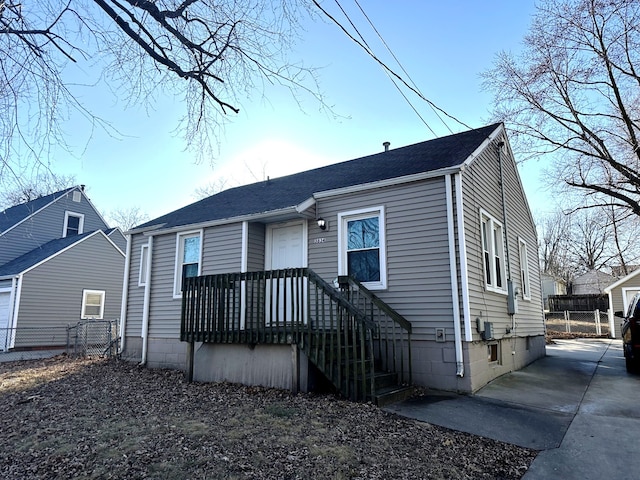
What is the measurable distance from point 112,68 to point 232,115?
4.58 feet

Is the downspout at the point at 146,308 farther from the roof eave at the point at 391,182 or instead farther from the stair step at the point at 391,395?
the stair step at the point at 391,395

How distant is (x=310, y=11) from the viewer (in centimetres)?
470

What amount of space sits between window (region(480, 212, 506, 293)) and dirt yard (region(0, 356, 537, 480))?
405 cm

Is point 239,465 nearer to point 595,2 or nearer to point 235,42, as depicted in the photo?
→ point 235,42

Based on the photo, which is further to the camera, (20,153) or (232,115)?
(232,115)

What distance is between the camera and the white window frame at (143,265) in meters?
11.5

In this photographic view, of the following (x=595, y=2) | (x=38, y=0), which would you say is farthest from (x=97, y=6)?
(x=595, y=2)

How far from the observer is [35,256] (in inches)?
737

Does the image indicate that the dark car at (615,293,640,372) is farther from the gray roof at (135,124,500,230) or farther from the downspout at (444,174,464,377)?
the gray roof at (135,124,500,230)

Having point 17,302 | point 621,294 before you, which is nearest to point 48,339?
point 17,302

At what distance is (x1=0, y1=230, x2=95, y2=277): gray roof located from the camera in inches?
697

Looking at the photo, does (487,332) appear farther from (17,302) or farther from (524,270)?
(17,302)

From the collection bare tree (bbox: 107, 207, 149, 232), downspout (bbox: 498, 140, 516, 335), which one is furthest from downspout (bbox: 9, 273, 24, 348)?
bare tree (bbox: 107, 207, 149, 232)

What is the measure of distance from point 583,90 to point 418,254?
1122cm
